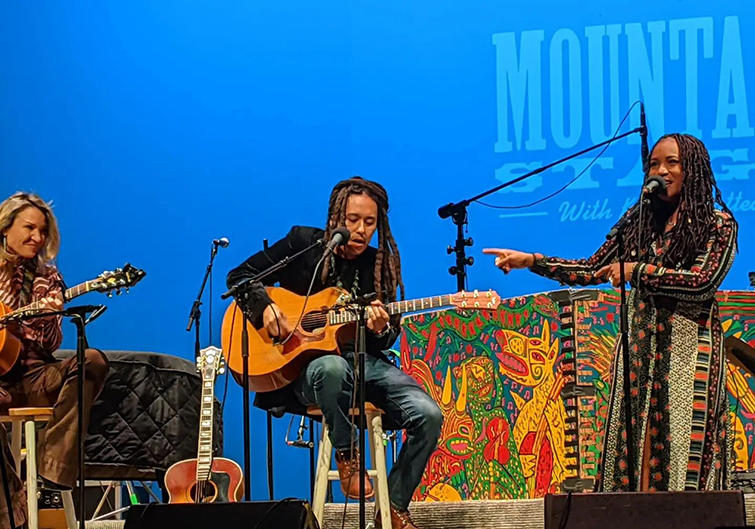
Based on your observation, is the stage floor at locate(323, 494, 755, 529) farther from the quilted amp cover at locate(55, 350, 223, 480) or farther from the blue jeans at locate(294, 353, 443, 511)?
the quilted amp cover at locate(55, 350, 223, 480)

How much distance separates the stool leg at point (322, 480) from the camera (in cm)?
413

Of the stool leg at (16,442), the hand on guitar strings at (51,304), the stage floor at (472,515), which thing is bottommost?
the stage floor at (472,515)

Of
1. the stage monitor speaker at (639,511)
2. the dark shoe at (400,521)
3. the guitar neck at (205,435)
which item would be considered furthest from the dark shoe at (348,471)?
the stage monitor speaker at (639,511)

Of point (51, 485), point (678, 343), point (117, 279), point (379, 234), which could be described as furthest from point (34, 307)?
point (678, 343)

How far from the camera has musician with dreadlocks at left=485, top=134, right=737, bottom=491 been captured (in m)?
3.76

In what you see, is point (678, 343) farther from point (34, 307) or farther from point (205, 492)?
point (34, 307)

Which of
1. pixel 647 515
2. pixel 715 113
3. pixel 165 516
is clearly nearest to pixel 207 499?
pixel 165 516

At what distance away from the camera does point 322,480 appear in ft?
13.7

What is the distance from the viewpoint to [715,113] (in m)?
6.02

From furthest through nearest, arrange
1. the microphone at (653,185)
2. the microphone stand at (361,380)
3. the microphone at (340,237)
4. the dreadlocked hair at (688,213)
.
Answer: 1. the microphone at (340,237)
2. the dreadlocked hair at (688,213)
3. the microphone at (653,185)
4. the microphone stand at (361,380)

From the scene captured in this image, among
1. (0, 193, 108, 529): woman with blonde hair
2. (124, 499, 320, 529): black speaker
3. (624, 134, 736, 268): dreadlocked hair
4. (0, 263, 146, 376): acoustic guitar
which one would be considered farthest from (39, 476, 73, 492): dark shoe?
(624, 134, 736, 268): dreadlocked hair

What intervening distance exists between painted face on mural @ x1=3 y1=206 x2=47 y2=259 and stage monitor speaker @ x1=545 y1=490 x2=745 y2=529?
2.72 m

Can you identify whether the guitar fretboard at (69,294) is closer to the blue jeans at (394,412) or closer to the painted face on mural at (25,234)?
the painted face on mural at (25,234)

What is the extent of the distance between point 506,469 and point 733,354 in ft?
3.89
